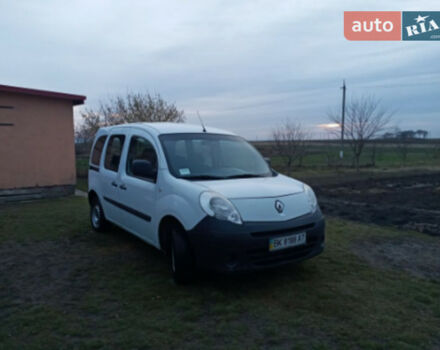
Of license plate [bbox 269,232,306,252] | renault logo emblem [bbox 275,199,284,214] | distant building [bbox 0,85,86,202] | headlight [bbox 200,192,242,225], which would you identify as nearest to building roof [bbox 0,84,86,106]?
distant building [bbox 0,85,86,202]

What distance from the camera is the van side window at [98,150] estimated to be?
6.40 metres

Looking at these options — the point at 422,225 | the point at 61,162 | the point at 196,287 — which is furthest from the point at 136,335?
the point at 61,162

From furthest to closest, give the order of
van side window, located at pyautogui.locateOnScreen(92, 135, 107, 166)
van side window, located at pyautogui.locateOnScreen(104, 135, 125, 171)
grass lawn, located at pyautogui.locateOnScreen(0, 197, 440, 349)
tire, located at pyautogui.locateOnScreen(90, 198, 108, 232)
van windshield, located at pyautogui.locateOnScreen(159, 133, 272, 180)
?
tire, located at pyautogui.locateOnScreen(90, 198, 108, 232) → van side window, located at pyautogui.locateOnScreen(92, 135, 107, 166) → van side window, located at pyautogui.locateOnScreen(104, 135, 125, 171) → van windshield, located at pyautogui.locateOnScreen(159, 133, 272, 180) → grass lawn, located at pyautogui.locateOnScreen(0, 197, 440, 349)

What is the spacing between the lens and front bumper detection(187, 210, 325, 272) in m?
3.65

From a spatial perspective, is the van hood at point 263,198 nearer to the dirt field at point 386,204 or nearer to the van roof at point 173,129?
the van roof at point 173,129

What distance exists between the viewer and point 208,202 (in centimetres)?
379

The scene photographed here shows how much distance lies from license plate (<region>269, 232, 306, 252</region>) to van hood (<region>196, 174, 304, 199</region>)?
18.6 inches

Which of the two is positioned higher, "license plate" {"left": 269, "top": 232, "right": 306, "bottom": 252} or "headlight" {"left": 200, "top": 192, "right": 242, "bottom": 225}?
"headlight" {"left": 200, "top": 192, "right": 242, "bottom": 225}

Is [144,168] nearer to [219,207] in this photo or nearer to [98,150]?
[219,207]

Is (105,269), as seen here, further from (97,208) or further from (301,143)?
(301,143)

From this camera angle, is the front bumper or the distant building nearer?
the front bumper

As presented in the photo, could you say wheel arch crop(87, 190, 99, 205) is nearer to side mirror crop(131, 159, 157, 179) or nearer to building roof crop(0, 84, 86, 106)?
side mirror crop(131, 159, 157, 179)

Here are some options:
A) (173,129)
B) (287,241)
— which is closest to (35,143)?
(173,129)

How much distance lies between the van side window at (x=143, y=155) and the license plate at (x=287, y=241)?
1.72 m
